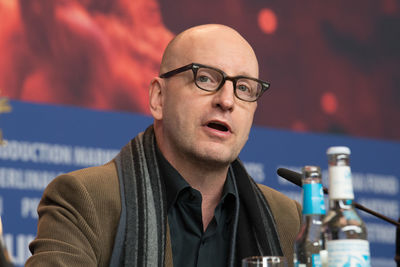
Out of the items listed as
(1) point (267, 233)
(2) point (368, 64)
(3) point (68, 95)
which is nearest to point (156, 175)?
(1) point (267, 233)

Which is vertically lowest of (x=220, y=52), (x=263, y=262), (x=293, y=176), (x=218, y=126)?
(x=263, y=262)

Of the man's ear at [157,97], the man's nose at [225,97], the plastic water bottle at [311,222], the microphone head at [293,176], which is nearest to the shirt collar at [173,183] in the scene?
the man's ear at [157,97]

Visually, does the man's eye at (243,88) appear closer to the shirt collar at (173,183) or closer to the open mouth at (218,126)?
the open mouth at (218,126)

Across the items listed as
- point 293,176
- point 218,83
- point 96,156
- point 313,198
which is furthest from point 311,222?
point 96,156

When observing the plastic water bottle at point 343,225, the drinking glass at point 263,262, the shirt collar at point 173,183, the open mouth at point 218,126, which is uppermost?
the open mouth at point 218,126

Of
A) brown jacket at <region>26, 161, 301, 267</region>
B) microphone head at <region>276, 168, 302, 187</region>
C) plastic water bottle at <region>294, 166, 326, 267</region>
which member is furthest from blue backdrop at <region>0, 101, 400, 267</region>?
plastic water bottle at <region>294, 166, 326, 267</region>

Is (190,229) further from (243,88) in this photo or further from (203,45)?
(203,45)

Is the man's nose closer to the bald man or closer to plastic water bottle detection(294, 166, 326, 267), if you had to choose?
the bald man

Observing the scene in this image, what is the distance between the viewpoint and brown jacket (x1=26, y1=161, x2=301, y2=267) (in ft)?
5.06

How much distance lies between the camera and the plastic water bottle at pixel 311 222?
1.11m

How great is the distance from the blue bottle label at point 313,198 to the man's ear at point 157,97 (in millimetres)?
974

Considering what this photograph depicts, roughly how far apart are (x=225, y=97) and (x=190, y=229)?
0.39 metres

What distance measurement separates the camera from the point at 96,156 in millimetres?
2785

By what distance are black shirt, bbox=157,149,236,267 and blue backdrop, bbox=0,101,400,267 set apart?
2.96 ft
